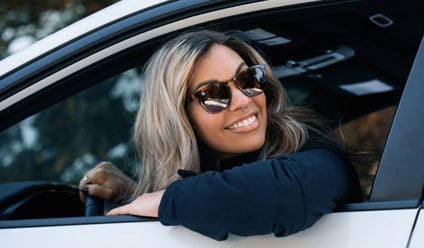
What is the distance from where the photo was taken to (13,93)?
192 cm

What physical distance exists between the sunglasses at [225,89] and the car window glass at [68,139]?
1.17m

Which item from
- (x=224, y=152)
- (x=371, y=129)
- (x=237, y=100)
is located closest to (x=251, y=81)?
(x=237, y=100)

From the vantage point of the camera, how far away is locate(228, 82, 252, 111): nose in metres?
2.04

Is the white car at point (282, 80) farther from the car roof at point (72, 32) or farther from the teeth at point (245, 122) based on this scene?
the teeth at point (245, 122)

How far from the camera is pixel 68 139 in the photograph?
4.05 m

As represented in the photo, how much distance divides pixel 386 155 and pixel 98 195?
32.5 inches

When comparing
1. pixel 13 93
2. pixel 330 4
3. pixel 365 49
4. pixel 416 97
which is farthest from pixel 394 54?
pixel 13 93

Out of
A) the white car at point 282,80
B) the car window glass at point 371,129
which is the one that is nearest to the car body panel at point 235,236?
the white car at point 282,80

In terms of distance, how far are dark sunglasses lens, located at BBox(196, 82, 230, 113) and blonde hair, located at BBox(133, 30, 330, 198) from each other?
0.07m

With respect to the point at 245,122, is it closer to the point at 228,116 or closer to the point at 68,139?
the point at 228,116

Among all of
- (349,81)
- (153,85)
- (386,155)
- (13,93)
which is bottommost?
(349,81)

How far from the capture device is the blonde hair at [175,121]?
6.78ft

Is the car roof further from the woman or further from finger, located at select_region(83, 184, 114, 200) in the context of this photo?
finger, located at select_region(83, 184, 114, 200)

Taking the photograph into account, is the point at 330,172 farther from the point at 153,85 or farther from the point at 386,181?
the point at 153,85
